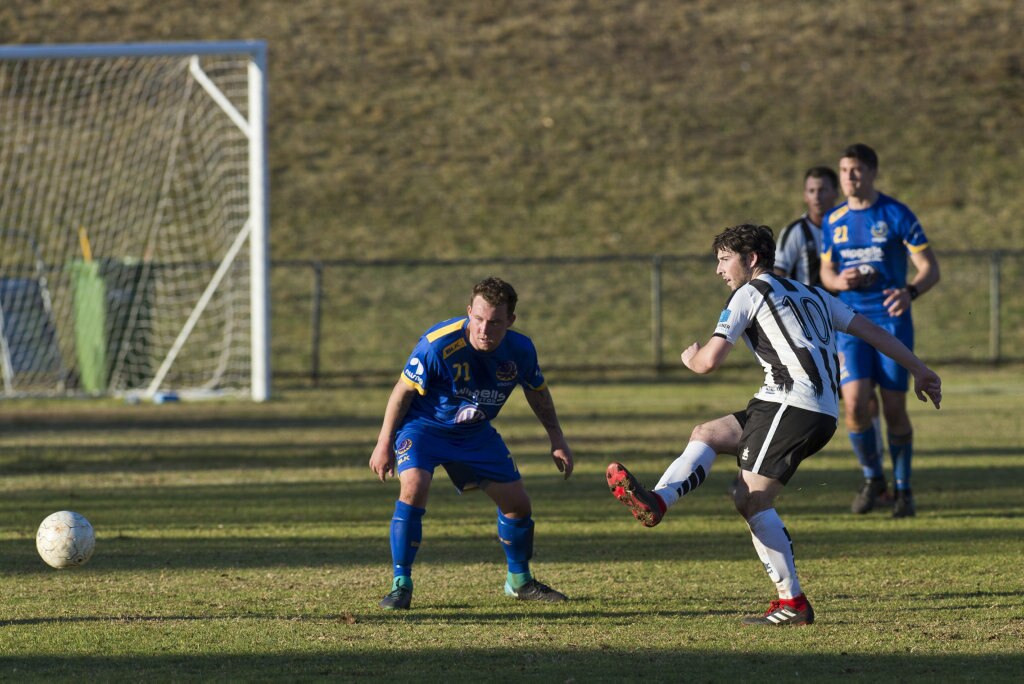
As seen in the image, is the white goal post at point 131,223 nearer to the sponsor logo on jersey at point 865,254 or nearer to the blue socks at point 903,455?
the sponsor logo on jersey at point 865,254

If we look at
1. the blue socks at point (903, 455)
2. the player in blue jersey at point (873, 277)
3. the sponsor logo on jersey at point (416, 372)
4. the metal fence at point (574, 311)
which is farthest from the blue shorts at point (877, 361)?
the metal fence at point (574, 311)

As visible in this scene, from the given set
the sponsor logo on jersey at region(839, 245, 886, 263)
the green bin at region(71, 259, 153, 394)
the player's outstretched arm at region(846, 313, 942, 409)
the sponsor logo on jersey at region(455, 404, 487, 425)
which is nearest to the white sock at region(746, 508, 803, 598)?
the player's outstretched arm at region(846, 313, 942, 409)

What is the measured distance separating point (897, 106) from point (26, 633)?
30305 mm

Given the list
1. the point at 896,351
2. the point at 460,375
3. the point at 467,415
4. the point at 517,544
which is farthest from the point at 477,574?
the point at 896,351

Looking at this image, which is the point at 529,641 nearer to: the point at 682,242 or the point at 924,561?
the point at 924,561

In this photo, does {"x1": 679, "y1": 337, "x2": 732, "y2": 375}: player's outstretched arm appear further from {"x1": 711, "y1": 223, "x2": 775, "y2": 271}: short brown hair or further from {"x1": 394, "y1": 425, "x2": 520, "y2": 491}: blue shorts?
{"x1": 394, "y1": 425, "x2": 520, "y2": 491}: blue shorts

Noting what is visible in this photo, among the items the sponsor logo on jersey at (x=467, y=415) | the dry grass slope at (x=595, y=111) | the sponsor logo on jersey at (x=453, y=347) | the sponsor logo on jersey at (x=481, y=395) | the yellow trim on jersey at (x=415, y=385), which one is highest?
the dry grass slope at (x=595, y=111)

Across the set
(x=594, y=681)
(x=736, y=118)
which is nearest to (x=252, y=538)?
(x=594, y=681)

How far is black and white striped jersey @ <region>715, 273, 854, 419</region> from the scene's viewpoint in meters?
5.64

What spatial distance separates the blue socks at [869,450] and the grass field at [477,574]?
0.37m

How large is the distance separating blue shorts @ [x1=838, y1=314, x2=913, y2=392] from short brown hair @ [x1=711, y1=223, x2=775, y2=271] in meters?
3.13

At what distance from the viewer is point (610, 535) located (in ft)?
26.8

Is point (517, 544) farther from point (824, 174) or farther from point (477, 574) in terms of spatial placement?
point (824, 174)

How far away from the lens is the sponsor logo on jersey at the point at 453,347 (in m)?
6.09
